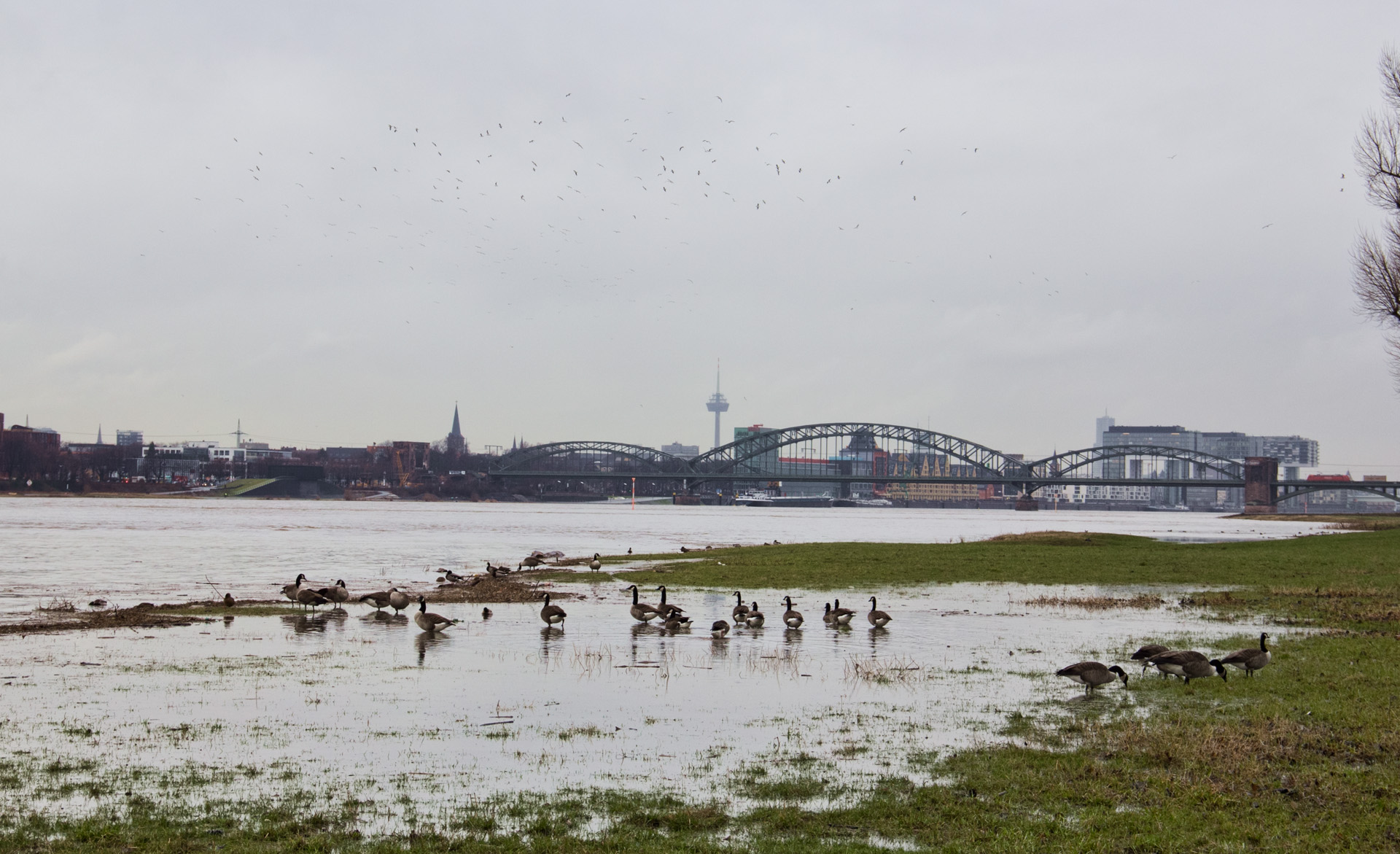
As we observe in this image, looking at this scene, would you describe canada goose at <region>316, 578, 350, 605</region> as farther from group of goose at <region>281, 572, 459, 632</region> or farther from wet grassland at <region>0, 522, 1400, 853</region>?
wet grassland at <region>0, 522, 1400, 853</region>

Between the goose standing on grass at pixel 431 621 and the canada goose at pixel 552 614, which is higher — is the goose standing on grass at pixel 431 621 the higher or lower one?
the lower one

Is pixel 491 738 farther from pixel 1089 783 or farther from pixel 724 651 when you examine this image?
pixel 724 651

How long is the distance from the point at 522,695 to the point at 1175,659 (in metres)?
10.2

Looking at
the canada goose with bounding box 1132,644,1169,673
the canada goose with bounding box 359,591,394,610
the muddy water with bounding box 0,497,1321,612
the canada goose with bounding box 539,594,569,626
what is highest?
the canada goose with bounding box 1132,644,1169,673

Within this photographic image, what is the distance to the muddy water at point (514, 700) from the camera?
451 inches

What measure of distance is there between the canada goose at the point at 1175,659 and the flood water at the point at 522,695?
1310 millimetres

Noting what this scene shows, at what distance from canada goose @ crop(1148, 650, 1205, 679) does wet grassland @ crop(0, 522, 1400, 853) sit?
0.75ft

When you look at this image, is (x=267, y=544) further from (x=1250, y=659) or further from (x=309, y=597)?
(x=1250, y=659)

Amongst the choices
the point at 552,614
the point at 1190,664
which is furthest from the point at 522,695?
the point at 1190,664

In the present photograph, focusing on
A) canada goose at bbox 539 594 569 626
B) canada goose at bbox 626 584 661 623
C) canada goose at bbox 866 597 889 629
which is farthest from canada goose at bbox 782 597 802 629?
canada goose at bbox 539 594 569 626

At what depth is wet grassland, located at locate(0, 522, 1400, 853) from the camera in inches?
356

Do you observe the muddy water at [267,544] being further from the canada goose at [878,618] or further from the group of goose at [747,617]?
the canada goose at [878,618]

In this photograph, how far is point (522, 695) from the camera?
16094 mm

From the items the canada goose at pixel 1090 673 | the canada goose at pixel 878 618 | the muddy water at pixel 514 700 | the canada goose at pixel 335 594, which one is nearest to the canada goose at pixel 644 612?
the muddy water at pixel 514 700
